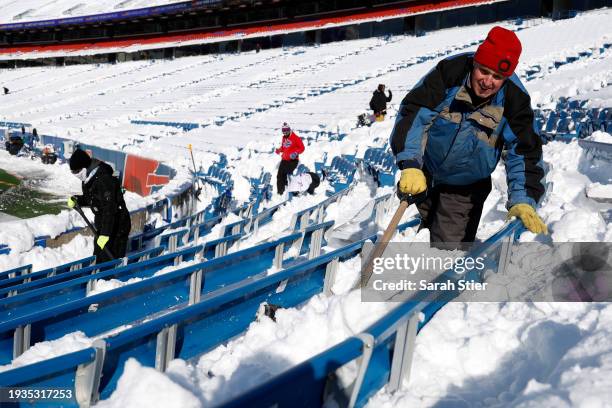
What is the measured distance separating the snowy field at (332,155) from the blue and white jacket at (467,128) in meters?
0.78

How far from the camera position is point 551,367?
2.48m

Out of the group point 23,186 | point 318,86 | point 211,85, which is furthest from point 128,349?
point 211,85

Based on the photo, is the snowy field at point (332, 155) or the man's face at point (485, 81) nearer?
the snowy field at point (332, 155)

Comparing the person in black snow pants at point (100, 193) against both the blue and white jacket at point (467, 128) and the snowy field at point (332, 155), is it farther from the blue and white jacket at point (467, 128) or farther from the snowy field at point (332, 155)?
the blue and white jacket at point (467, 128)

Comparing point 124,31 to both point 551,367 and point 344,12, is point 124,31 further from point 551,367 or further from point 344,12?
point 551,367

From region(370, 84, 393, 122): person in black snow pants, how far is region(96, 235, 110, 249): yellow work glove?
1019cm

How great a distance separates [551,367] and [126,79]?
38485 millimetres

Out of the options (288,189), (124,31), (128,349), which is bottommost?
(288,189)

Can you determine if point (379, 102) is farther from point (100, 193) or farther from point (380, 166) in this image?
point (100, 193)

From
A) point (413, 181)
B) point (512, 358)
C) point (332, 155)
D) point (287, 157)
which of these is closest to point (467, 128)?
point (413, 181)

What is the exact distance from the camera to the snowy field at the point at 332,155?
242 cm
